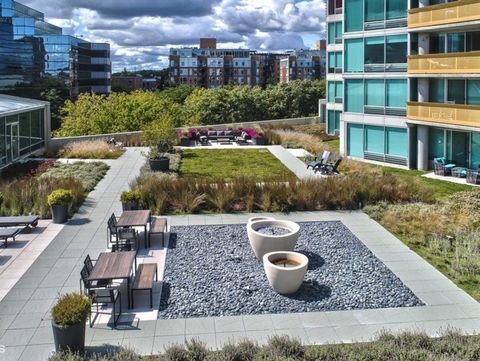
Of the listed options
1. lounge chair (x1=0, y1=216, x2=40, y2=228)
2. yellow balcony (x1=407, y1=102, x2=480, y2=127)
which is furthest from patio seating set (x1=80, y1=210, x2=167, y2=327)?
yellow balcony (x1=407, y1=102, x2=480, y2=127)

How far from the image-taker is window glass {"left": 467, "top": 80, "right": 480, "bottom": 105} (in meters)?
24.5

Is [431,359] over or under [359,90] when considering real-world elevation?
under

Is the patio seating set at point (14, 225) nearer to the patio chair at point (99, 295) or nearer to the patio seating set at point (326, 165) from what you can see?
the patio chair at point (99, 295)

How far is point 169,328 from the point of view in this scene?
906 cm

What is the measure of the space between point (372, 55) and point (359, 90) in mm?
2182

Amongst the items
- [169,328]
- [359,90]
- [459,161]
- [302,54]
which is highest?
[302,54]

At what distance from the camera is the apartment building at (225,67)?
151125 mm

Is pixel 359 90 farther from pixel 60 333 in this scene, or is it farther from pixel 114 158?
pixel 60 333

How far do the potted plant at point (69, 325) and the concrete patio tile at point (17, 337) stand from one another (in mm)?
1035

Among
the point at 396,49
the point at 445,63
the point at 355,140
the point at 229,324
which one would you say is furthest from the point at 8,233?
the point at 355,140

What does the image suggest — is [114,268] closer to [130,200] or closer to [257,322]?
[257,322]

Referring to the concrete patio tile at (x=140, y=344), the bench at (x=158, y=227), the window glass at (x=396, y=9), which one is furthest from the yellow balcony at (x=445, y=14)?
the concrete patio tile at (x=140, y=344)

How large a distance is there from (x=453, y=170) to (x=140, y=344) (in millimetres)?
20512

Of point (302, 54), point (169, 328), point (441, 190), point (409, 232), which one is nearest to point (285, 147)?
point (441, 190)
